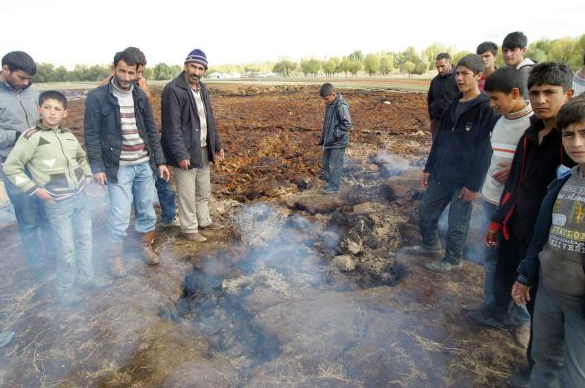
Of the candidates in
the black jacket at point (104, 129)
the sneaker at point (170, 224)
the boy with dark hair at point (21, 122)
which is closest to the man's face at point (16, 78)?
the boy with dark hair at point (21, 122)

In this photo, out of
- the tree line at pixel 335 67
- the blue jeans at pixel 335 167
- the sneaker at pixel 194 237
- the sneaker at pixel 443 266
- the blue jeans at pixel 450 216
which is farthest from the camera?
the tree line at pixel 335 67

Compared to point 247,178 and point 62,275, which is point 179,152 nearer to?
point 62,275

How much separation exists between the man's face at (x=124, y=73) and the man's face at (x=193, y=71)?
0.73 meters

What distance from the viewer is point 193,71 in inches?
153

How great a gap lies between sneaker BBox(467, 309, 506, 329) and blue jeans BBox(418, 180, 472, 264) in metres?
0.77

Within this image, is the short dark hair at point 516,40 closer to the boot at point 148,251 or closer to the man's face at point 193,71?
the man's face at point 193,71

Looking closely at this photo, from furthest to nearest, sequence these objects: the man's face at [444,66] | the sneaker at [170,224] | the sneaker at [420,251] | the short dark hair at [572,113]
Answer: the man's face at [444,66] → the sneaker at [170,224] → the sneaker at [420,251] → the short dark hair at [572,113]

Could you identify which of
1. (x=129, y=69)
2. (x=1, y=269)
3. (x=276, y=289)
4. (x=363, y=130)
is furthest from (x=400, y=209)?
(x=363, y=130)

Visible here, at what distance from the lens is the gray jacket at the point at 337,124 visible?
6.05 meters

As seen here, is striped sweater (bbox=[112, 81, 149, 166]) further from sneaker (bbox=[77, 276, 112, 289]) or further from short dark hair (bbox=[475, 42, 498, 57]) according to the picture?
short dark hair (bbox=[475, 42, 498, 57])

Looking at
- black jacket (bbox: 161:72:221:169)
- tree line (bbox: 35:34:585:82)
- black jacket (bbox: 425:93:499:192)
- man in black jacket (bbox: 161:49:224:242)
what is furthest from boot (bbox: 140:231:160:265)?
tree line (bbox: 35:34:585:82)

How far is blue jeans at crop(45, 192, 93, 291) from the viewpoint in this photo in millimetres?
2996

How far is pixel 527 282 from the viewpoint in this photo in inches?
80.4

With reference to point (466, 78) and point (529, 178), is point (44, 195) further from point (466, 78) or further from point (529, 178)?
point (466, 78)
